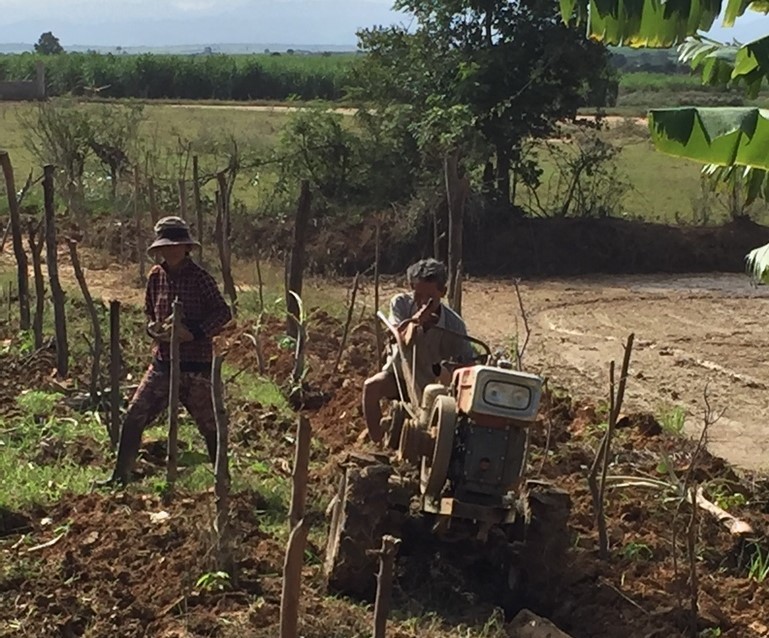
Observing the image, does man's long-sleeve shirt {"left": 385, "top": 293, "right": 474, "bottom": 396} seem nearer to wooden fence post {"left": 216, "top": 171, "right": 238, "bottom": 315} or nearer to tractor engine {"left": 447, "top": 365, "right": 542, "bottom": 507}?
tractor engine {"left": 447, "top": 365, "right": 542, "bottom": 507}

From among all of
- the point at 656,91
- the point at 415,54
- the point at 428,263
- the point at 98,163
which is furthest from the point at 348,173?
the point at 656,91

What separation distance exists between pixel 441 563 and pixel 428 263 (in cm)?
173

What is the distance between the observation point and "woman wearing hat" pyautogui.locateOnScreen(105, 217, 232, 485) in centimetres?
718

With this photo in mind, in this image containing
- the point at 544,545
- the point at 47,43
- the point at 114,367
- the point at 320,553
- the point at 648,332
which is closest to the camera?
the point at 544,545

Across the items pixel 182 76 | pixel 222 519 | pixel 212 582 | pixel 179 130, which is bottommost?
pixel 179 130

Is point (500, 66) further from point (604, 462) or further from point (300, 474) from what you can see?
point (300, 474)

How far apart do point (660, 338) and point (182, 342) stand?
896 centimetres

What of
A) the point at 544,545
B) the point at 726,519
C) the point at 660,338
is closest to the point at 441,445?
the point at 544,545

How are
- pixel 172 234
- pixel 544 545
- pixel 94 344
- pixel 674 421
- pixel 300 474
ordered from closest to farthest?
1. pixel 300 474
2. pixel 544 545
3. pixel 172 234
4. pixel 94 344
5. pixel 674 421

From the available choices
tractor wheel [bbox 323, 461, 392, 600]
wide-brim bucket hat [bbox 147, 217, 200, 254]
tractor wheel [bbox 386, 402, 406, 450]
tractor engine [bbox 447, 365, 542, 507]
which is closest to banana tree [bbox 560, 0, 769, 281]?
tractor engine [bbox 447, 365, 542, 507]

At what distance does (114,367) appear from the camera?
7410mm

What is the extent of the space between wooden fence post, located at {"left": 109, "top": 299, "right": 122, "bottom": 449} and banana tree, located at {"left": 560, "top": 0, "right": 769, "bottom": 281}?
313 centimetres

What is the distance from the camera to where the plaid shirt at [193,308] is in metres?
7.21

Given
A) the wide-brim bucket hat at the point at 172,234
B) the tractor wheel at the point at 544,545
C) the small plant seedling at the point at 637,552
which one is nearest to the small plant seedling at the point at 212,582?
the tractor wheel at the point at 544,545
